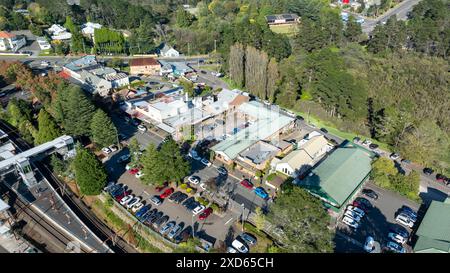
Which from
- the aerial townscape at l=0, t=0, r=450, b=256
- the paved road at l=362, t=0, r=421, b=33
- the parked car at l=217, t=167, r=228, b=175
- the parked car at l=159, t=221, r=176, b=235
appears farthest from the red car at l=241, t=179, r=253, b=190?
the paved road at l=362, t=0, r=421, b=33

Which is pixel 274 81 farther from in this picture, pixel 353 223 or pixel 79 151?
pixel 79 151

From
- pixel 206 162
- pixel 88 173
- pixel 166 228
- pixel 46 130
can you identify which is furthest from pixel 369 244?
pixel 46 130

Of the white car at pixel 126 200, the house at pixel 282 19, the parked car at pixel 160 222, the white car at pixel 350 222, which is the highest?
the house at pixel 282 19

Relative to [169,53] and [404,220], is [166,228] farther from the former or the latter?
[169,53]

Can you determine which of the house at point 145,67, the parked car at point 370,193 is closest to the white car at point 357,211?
the parked car at point 370,193

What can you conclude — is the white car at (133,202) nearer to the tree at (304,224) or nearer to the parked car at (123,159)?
the parked car at (123,159)

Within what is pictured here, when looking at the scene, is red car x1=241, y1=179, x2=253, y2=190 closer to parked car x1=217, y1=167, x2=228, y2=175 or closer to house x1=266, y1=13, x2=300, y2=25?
parked car x1=217, y1=167, x2=228, y2=175
